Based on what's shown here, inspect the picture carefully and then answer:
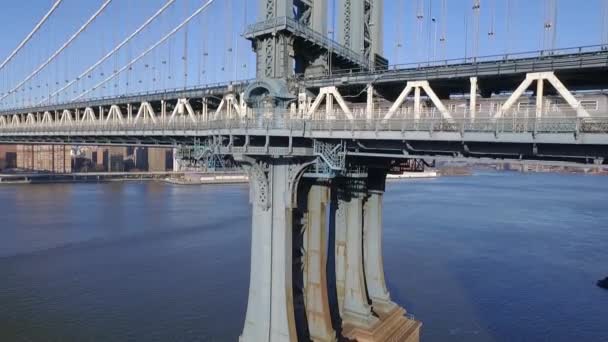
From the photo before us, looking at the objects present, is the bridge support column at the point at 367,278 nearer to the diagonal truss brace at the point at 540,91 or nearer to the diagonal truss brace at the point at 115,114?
the diagonal truss brace at the point at 540,91

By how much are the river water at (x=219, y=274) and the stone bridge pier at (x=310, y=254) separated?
6.34 m

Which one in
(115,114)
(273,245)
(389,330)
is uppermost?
(115,114)

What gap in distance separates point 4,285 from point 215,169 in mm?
19682

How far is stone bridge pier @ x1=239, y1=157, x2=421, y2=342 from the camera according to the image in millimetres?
13047

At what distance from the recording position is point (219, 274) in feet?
89.3

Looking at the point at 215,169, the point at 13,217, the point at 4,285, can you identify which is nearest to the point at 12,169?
the point at 13,217

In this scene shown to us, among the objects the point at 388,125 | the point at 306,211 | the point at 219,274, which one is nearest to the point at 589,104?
the point at 388,125

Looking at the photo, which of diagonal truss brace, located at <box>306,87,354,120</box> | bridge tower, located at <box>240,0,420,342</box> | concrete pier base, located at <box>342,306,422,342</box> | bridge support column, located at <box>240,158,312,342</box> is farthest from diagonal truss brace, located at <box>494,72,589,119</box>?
concrete pier base, located at <box>342,306,422,342</box>

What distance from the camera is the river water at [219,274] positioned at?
818 inches

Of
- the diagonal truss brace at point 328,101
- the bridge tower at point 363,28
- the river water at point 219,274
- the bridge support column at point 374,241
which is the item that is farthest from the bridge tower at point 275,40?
the river water at point 219,274

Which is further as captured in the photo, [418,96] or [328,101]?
[328,101]

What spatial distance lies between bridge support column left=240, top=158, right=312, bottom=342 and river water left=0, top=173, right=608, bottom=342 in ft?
22.4

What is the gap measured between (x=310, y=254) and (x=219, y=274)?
15.1m

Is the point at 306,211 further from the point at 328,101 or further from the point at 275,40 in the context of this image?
the point at 275,40
